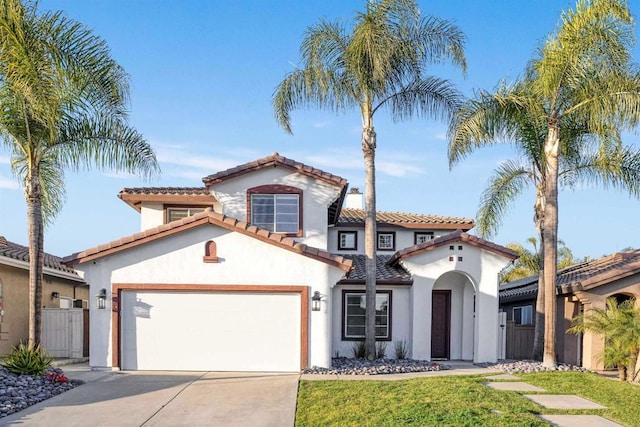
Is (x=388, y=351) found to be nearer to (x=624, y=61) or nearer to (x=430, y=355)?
(x=430, y=355)

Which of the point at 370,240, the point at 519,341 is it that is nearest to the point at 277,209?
the point at 370,240

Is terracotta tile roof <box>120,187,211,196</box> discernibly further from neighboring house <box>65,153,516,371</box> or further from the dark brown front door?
the dark brown front door

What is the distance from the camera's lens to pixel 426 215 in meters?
20.9

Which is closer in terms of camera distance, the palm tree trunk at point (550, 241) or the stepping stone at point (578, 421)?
the stepping stone at point (578, 421)

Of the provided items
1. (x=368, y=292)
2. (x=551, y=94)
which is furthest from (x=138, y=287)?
(x=551, y=94)

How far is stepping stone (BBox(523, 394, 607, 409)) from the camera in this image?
10.1 metres

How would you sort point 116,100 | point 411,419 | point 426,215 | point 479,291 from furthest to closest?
point 426,215
point 479,291
point 116,100
point 411,419

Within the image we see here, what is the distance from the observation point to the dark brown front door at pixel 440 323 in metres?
17.1

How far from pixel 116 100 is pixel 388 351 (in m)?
10.7

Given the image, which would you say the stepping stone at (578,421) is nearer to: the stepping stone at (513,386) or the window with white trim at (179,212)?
the stepping stone at (513,386)

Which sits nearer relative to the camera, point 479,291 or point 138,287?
point 138,287

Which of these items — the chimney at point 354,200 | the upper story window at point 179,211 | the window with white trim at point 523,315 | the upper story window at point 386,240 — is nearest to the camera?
the upper story window at point 179,211

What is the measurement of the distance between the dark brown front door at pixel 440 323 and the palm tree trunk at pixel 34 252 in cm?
1145

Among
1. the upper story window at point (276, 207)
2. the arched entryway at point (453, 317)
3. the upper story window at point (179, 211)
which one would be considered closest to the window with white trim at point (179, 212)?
the upper story window at point (179, 211)
